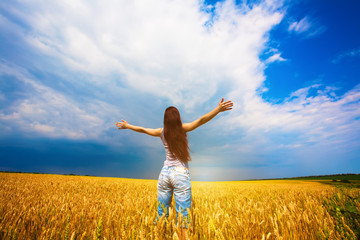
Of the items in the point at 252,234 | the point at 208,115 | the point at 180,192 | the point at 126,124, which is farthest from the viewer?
the point at 126,124

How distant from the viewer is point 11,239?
188 centimetres

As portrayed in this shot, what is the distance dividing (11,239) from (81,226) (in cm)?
76

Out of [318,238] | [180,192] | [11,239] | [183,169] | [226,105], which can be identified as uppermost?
[226,105]

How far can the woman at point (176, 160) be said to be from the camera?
108 inches

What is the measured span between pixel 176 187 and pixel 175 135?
2.86 feet

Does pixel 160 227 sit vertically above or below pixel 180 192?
below

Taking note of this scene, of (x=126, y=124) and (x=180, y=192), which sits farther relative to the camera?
(x=126, y=124)

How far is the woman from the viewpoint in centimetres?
273

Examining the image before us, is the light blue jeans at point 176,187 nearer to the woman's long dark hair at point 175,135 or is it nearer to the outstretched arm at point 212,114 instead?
the woman's long dark hair at point 175,135

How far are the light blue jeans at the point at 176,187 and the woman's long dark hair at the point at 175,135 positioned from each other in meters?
0.24

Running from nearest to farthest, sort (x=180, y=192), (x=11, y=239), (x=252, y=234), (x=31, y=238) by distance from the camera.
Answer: (x=11, y=239), (x=31, y=238), (x=252, y=234), (x=180, y=192)

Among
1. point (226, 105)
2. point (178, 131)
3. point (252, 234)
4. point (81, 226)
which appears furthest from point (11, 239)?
point (226, 105)

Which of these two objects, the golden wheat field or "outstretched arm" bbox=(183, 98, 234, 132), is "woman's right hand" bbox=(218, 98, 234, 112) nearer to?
"outstretched arm" bbox=(183, 98, 234, 132)

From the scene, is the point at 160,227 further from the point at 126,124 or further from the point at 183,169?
the point at 126,124
